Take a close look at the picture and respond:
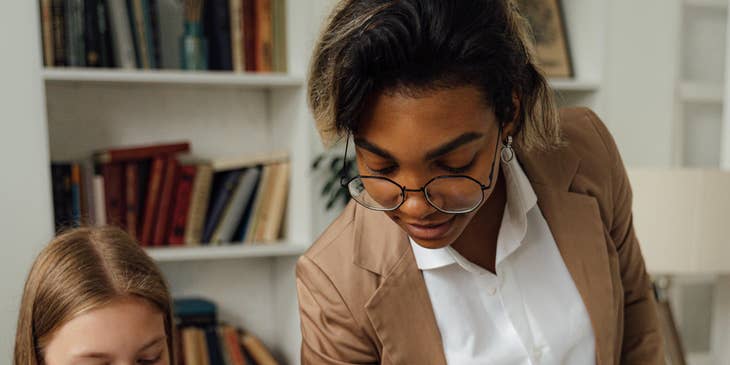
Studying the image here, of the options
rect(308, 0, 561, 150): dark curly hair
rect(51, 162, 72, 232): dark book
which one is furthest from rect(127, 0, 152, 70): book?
rect(308, 0, 561, 150): dark curly hair

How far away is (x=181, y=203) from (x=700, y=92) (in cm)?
168

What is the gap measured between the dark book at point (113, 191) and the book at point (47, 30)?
1.02ft

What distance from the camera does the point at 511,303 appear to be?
0.99m

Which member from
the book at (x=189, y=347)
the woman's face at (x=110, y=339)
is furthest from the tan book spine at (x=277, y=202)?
the woman's face at (x=110, y=339)

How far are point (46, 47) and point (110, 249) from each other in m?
0.75

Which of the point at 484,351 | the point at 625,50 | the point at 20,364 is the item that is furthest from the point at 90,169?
the point at 625,50

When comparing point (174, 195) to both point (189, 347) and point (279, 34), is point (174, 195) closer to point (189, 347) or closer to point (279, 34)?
point (189, 347)

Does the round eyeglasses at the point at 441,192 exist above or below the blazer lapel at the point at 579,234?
above

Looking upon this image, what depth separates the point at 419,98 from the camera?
73 cm

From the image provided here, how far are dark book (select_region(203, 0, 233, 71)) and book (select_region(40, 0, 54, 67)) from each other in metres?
0.41

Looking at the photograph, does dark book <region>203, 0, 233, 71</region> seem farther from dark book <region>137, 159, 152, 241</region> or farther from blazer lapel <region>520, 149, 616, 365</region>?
blazer lapel <region>520, 149, 616, 365</region>

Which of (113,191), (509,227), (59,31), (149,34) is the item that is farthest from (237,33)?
(509,227)

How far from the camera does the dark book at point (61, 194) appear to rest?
1700 mm

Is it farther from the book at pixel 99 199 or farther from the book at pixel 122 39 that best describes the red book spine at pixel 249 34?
the book at pixel 99 199
